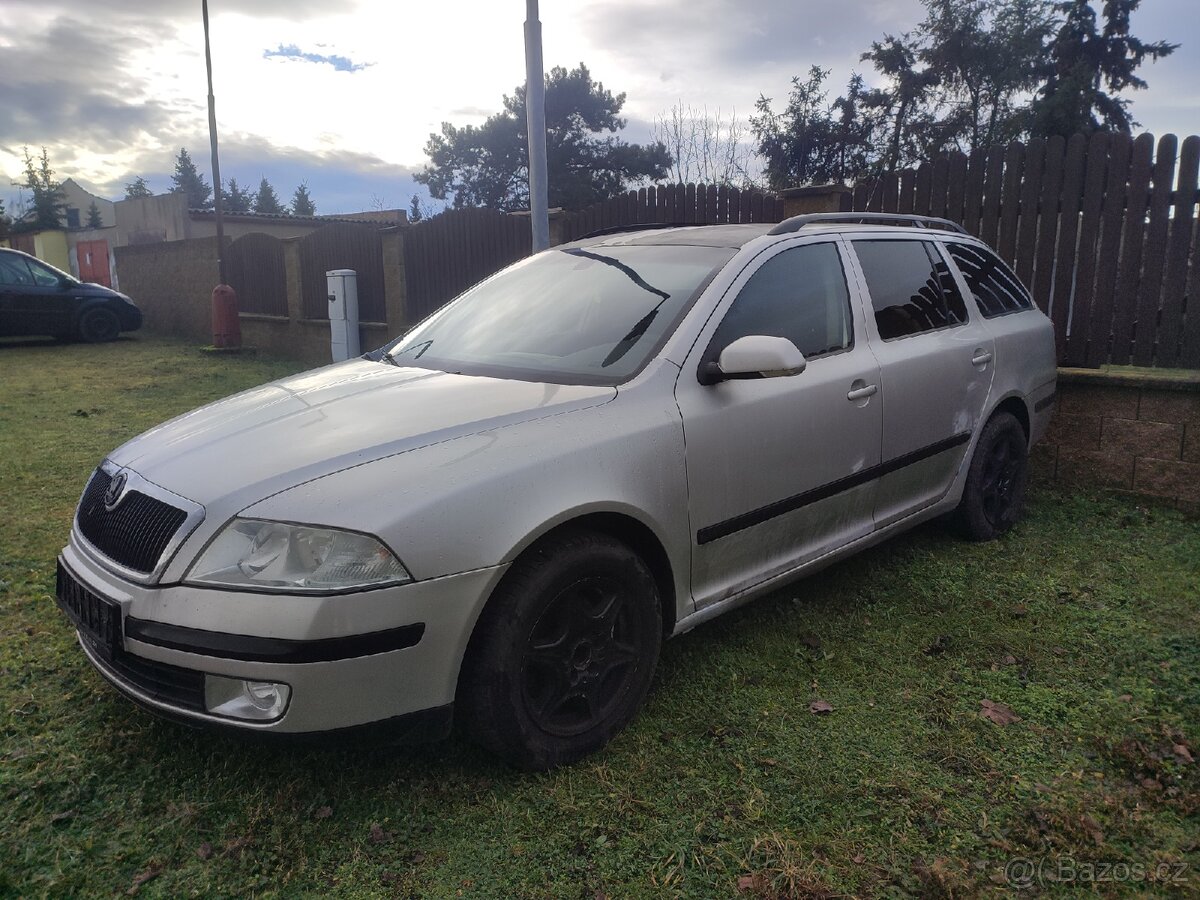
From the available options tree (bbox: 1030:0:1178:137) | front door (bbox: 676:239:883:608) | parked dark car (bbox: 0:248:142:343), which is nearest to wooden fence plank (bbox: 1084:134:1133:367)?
front door (bbox: 676:239:883:608)

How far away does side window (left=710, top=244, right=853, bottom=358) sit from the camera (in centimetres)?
319

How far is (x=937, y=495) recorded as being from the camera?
413cm

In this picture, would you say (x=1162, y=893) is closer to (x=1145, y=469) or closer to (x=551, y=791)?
(x=551, y=791)

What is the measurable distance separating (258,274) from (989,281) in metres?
13.4

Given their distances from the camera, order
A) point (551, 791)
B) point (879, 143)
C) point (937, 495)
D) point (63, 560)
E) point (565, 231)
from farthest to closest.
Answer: point (879, 143), point (565, 231), point (937, 495), point (63, 560), point (551, 791)

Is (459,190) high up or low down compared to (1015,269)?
up

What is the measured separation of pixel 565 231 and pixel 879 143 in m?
31.7

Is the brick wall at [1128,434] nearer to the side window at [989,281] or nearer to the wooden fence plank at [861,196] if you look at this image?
the side window at [989,281]

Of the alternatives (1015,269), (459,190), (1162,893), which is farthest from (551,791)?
(459,190)

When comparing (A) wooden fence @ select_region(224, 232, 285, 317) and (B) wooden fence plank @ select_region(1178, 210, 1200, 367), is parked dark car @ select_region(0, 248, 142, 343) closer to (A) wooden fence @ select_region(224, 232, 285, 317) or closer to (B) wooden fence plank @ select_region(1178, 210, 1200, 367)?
(A) wooden fence @ select_region(224, 232, 285, 317)

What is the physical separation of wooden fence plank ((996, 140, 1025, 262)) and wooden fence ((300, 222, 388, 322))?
838cm

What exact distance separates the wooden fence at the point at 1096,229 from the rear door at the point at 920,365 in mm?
2039

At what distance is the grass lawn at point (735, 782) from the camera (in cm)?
220

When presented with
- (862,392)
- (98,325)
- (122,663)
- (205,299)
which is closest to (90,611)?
(122,663)
